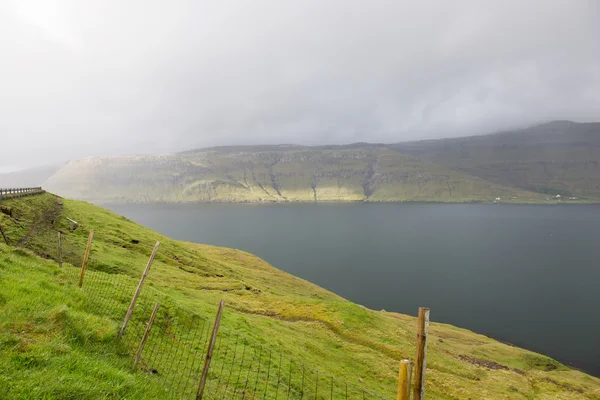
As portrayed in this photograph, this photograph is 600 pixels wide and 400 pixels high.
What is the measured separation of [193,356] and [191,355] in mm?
126

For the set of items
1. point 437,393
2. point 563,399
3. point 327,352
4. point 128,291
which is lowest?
point 563,399

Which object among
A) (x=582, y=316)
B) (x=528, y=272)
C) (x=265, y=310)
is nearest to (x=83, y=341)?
(x=265, y=310)

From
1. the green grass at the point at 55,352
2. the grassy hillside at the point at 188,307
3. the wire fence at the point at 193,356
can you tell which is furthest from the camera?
the wire fence at the point at 193,356

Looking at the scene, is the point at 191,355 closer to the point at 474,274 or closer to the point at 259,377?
the point at 259,377

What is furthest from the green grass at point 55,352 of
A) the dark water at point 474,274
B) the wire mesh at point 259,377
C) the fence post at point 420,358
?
the dark water at point 474,274

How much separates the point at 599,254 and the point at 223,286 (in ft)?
525

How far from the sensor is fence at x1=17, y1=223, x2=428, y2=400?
43.8 ft

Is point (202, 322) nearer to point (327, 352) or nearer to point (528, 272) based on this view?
point (327, 352)

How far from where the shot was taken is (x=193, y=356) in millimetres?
16625

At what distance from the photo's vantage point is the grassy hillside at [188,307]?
8750 millimetres

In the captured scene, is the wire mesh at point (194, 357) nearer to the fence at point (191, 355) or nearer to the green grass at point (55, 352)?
the fence at point (191, 355)

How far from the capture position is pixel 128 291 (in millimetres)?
22234

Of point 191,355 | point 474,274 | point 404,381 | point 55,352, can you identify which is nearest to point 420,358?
point 404,381

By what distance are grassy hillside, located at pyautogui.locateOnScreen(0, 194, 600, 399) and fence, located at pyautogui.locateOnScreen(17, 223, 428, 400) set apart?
1338mm
